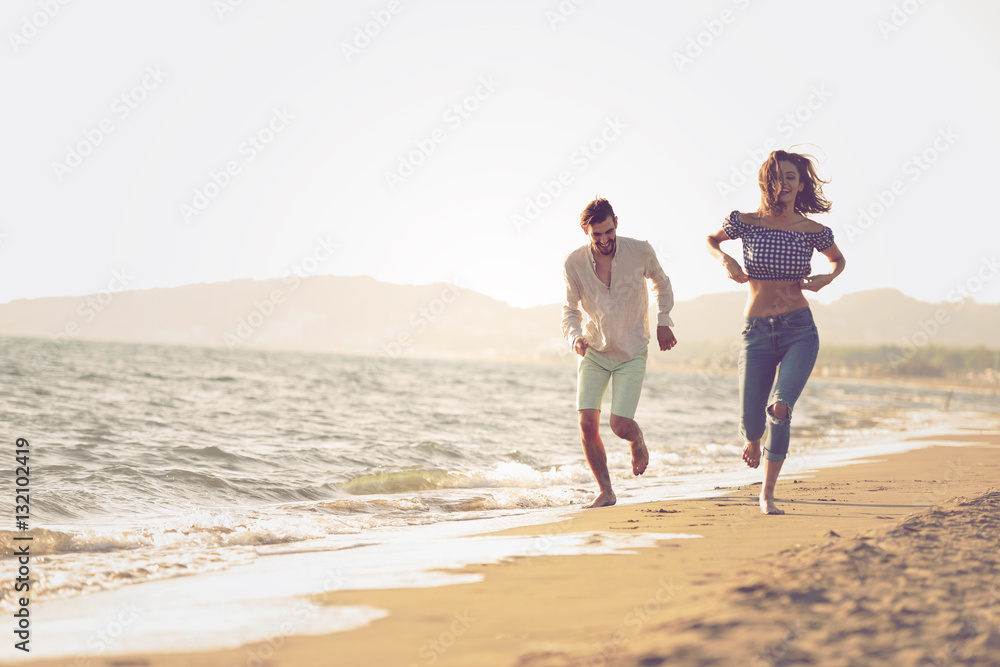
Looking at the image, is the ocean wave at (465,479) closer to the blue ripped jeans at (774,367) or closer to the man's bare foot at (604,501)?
the man's bare foot at (604,501)

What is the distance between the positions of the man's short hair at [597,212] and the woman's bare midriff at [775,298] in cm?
109

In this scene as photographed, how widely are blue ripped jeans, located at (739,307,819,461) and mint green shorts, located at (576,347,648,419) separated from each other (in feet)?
2.55

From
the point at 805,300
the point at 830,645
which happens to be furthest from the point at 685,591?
the point at 805,300

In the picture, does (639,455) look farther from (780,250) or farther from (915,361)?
(915,361)

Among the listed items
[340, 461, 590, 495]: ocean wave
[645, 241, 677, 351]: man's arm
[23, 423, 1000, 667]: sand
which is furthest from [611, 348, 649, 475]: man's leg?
[340, 461, 590, 495]: ocean wave

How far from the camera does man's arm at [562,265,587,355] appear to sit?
527 cm

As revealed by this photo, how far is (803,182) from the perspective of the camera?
15.3 feet

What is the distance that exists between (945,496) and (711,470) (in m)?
3.98

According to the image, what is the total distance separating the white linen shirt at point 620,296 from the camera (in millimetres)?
5145

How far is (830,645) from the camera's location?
2.01 meters

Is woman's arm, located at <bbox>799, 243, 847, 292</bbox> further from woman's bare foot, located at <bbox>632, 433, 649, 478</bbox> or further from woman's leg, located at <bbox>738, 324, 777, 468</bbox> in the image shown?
woman's bare foot, located at <bbox>632, 433, 649, 478</bbox>

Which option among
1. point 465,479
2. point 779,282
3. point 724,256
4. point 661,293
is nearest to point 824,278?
point 779,282

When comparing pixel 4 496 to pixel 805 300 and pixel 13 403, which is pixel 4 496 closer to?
pixel 805 300

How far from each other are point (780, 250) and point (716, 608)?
275cm
